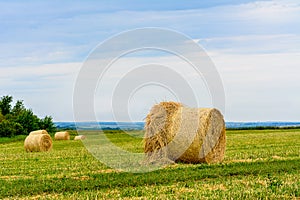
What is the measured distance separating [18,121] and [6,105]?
848 cm

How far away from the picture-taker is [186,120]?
1778cm

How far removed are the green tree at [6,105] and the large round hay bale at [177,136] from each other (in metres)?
57.4

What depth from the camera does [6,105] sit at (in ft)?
237

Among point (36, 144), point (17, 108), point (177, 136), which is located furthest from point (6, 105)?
point (177, 136)

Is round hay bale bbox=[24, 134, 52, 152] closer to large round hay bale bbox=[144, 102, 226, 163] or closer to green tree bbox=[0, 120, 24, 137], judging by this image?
large round hay bale bbox=[144, 102, 226, 163]

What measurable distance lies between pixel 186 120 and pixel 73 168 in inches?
169

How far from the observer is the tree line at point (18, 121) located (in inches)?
2378

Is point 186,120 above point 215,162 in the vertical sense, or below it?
above

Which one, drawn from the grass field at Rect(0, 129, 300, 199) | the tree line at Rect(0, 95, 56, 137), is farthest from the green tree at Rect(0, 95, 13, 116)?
the grass field at Rect(0, 129, 300, 199)

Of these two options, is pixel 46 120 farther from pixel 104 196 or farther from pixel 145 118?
pixel 104 196

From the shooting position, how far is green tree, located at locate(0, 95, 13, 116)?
71562 millimetres

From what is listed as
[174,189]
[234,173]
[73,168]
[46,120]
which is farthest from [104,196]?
[46,120]

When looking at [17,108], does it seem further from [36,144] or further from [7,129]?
[36,144]

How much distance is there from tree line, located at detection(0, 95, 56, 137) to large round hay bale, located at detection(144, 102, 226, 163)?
45.8m
